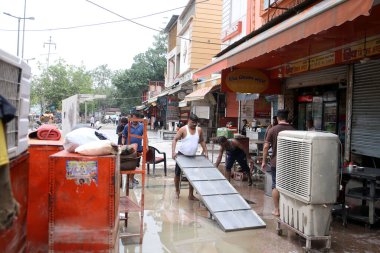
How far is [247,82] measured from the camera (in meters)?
10.5

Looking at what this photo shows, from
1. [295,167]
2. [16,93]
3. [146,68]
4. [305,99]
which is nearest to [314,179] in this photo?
[295,167]

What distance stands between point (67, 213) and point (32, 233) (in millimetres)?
769

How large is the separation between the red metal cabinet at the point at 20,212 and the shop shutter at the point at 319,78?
24.9 feet

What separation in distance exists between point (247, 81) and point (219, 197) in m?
4.81

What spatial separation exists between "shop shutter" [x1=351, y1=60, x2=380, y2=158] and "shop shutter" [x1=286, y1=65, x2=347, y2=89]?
59cm

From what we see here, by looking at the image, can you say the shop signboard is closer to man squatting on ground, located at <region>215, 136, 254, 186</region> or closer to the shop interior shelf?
man squatting on ground, located at <region>215, 136, 254, 186</region>

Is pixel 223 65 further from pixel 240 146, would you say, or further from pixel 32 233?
pixel 32 233

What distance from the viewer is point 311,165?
4.73 m

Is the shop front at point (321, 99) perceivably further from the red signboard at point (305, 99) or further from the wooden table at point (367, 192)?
the wooden table at point (367, 192)

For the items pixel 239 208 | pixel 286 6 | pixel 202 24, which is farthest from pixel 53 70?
pixel 239 208

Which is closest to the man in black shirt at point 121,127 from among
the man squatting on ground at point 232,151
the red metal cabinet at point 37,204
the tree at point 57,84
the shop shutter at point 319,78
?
the man squatting on ground at point 232,151

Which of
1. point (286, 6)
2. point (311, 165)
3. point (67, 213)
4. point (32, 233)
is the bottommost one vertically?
point (32, 233)

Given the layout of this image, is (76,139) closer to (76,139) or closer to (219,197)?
(76,139)

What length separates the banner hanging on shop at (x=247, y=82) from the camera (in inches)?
399
